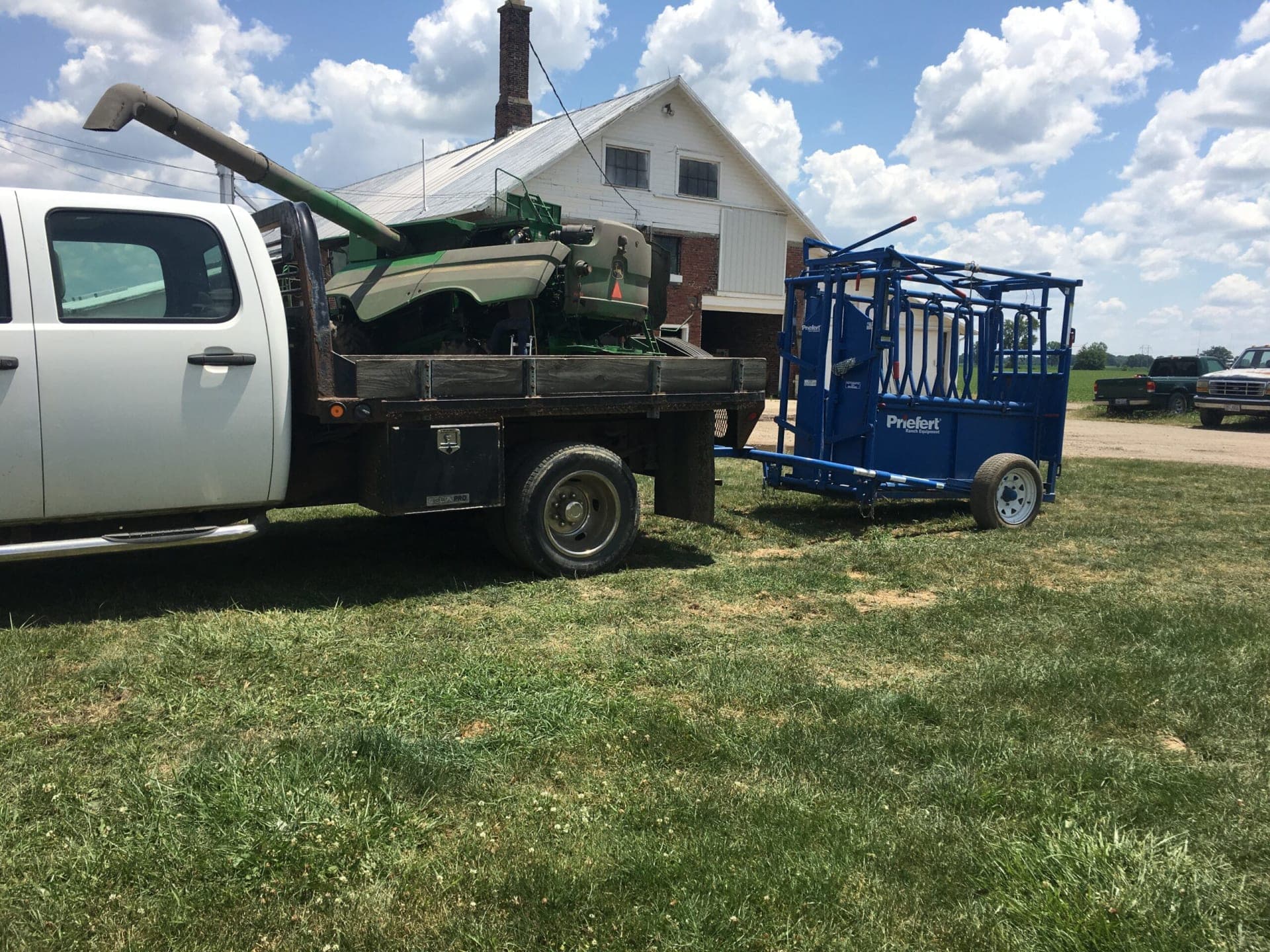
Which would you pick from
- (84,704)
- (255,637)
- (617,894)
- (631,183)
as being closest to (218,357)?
(255,637)

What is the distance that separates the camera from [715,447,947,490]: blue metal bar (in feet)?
25.7

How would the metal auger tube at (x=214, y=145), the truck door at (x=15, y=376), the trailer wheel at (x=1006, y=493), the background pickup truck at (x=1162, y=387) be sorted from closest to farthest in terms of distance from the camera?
the truck door at (x=15, y=376) < the metal auger tube at (x=214, y=145) < the trailer wheel at (x=1006, y=493) < the background pickup truck at (x=1162, y=387)

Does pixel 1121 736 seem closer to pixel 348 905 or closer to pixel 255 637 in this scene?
pixel 348 905

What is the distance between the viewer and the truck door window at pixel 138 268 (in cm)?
473

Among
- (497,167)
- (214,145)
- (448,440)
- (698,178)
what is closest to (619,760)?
(448,440)

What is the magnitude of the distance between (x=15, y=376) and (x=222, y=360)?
2.89 feet

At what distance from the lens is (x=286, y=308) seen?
5.53 meters

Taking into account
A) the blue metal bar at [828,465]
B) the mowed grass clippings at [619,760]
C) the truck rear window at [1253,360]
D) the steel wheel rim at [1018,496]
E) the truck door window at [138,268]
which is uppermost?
the truck rear window at [1253,360]

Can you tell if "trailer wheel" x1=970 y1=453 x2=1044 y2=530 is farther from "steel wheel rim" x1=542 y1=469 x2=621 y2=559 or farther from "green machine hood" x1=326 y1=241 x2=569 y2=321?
"green machine hood" x1=326 y1=241 x2=569 y2=321

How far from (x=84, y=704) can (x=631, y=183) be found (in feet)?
75.1

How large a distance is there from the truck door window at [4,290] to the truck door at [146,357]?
0.32 feet

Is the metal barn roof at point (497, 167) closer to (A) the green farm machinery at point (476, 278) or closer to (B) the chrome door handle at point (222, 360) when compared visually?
(A) the green farm machinery at point (476, 278)

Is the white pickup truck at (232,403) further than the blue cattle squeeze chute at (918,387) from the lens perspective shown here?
No

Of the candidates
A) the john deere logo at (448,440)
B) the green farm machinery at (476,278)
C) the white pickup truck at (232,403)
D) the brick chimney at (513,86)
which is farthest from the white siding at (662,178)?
the john deere logo at (448,440)
